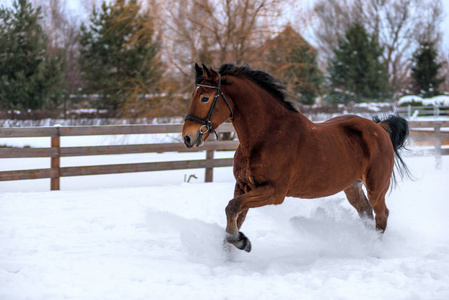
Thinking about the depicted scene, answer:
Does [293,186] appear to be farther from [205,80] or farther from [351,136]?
[205,80]

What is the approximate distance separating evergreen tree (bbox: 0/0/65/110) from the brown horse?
19.9 m

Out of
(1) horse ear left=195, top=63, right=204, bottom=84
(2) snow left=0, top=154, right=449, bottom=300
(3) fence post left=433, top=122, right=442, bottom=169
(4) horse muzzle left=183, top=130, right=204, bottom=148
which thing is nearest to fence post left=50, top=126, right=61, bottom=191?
(2) snow left=0, top=154, right=449, bottom=300

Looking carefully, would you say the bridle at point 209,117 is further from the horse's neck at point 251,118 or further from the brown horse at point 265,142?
the horse's neck at point 251,118

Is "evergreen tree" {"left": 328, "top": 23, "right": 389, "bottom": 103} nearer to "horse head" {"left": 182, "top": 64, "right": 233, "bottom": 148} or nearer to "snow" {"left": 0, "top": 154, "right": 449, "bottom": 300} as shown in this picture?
"snow" {"left": 0, "top": 154, "right": 449, "bottom": 300}

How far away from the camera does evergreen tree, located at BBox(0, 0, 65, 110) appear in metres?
21.2

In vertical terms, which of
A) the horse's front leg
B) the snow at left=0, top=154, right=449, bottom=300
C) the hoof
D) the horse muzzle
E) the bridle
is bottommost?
the snow at left=0, top=154, right=449, bottom=300

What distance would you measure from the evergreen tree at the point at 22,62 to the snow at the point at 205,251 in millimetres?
16556

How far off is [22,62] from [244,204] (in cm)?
2148

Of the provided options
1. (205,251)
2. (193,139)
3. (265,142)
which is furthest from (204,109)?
(205,251)

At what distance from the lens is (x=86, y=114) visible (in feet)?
77.2

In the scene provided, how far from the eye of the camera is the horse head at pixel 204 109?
365 centimetres

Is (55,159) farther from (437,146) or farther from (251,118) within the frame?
(437,146)

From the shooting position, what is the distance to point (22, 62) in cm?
2214

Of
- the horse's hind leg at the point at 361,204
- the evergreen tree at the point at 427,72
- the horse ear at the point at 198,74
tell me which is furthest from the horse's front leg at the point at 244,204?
the evergreen tree at the point at 427,72
